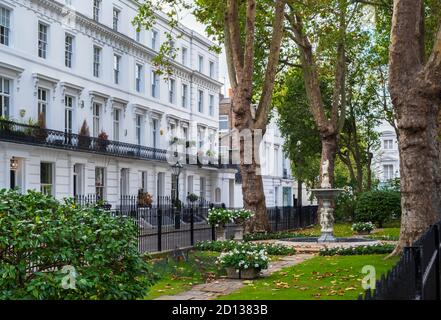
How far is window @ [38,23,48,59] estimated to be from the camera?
33.2 metres

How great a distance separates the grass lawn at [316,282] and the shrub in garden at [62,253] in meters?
3.77

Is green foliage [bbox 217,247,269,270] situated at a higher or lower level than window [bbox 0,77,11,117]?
lower

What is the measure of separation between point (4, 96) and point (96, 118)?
28.8 ft

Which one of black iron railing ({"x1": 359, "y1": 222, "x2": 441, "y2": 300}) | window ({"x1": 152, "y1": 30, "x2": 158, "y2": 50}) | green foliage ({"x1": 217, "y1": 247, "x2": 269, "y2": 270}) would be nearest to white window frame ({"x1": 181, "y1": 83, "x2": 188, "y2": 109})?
window ({"x1": 152, "y1": 30, "x2": 158, "y2": 50})

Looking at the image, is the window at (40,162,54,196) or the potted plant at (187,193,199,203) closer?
the window at (40,162,54,196)

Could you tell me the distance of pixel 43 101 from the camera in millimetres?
33344

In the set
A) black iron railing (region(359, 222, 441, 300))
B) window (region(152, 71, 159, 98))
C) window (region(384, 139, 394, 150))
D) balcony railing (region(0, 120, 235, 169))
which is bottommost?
black iron railing (region(359, 222, 441, 300))

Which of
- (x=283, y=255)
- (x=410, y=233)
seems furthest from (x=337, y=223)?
(x=410, y=233)

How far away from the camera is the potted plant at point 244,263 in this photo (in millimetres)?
13203

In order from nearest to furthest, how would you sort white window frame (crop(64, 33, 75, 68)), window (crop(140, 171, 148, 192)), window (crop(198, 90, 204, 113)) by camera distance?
white window frame (crop(64, 33, 75, 68)), window (crop(140, 171, 148, 192)), window (crop(198, 90, 204, 113))

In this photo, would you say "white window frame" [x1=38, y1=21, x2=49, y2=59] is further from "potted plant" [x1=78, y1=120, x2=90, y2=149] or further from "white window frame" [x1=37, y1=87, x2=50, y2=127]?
"potted plant" [x1=78, y1=120, x2=90, y2=149]

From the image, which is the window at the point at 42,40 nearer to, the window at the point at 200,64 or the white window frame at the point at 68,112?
the white window frame at the point at 68,112

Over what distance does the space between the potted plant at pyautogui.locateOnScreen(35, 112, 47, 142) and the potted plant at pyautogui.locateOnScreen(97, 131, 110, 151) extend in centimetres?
510
